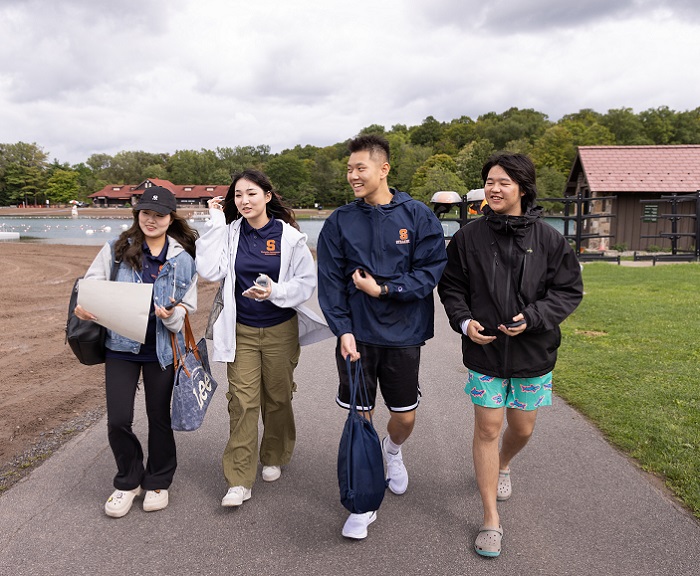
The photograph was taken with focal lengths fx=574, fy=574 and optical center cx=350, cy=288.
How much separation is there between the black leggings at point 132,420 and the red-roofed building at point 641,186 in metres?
22.6

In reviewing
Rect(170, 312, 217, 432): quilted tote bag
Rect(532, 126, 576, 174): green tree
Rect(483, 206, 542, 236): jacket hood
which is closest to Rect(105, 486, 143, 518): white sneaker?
Rect(170, 312, 217, 432): quilted tote bag

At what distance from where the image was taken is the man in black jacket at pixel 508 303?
10.0 ft

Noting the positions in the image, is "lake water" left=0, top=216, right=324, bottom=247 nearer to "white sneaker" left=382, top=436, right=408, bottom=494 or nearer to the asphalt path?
the asphalt path

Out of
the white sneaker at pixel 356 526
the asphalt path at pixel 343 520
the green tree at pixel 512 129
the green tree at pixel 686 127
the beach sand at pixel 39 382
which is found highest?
the green tree at pixel 512 129

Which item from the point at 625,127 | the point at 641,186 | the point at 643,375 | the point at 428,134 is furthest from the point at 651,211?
the point at 428,134

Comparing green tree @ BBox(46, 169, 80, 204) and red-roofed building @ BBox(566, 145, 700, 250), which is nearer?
red-roofed building @ BBox(566, 145, 700, 250)

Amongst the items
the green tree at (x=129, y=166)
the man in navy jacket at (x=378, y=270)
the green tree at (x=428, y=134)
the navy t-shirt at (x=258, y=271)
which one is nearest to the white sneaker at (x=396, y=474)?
the man in navy jacket at (x=378, y=270)

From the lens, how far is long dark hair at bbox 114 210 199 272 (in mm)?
3434

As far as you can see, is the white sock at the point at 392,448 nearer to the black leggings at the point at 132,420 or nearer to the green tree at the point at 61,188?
the black leggings at the point at 132,420

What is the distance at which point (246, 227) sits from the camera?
12.2 feet

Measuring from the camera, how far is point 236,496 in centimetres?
342

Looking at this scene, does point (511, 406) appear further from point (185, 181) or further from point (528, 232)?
point (185, 181)

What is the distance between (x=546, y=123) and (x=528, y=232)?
354ft

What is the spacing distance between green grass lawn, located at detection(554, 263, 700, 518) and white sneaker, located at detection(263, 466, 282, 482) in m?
2.51
